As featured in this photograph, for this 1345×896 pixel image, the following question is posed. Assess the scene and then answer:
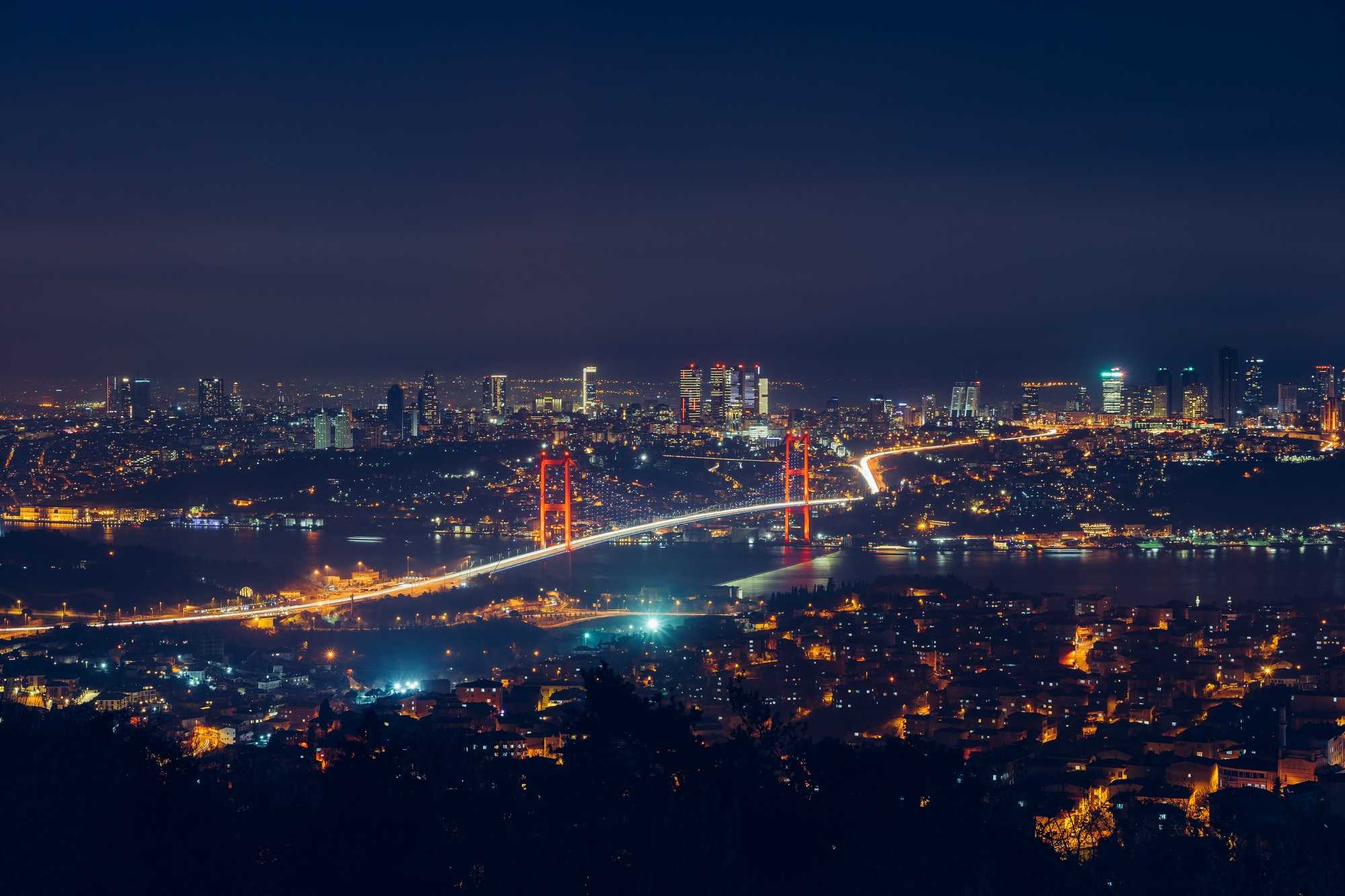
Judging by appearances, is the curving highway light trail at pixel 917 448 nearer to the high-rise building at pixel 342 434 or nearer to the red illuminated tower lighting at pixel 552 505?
the red illuminated tower lighting at pixel 552 505

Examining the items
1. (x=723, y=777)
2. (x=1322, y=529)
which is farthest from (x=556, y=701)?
(x=1322, y=529)

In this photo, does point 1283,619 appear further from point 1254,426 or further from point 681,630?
point 1254,426

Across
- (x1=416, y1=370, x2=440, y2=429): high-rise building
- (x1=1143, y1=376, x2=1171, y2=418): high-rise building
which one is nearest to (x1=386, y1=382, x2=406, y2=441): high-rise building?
(x1=416, y1=370, x2=440, y2=429): high-rise building

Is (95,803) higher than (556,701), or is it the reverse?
(95,803)

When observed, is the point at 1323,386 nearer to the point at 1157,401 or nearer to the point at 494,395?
the point at 1157,401

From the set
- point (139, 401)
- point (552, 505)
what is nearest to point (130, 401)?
point (139, 401)
